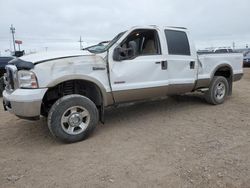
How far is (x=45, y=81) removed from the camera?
4164 millimetres

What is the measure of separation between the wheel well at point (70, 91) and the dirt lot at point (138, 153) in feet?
1.87

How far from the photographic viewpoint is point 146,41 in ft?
19.1

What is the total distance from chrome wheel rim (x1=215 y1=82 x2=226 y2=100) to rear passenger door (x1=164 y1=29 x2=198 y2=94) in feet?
3.36

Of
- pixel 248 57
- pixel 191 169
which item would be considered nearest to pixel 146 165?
pixel 191 169

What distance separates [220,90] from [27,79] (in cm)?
496

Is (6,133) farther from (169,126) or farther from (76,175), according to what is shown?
(169,126)

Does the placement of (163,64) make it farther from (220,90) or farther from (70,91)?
(220,90)

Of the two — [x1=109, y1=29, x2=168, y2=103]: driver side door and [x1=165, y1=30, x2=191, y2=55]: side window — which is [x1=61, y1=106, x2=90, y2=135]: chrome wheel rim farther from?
[x1=165, y1=30, x2=191, y2=55]: side window

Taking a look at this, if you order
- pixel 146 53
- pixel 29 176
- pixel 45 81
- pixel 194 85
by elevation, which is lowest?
pixel 29 176

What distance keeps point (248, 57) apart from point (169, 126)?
1751 cm

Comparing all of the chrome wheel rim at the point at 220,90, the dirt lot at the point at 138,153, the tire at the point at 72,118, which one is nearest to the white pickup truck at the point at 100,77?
the tire at the point at 72,118

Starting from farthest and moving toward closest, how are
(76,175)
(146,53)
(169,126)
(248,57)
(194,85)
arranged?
(248,57), (194,85), (146,53), (169,126), (76,175)

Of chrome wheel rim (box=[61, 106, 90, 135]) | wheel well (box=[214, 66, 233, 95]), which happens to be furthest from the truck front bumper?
wheel well (box=[214, 66, 233, 95])

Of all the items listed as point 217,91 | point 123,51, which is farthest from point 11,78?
point 217,91
